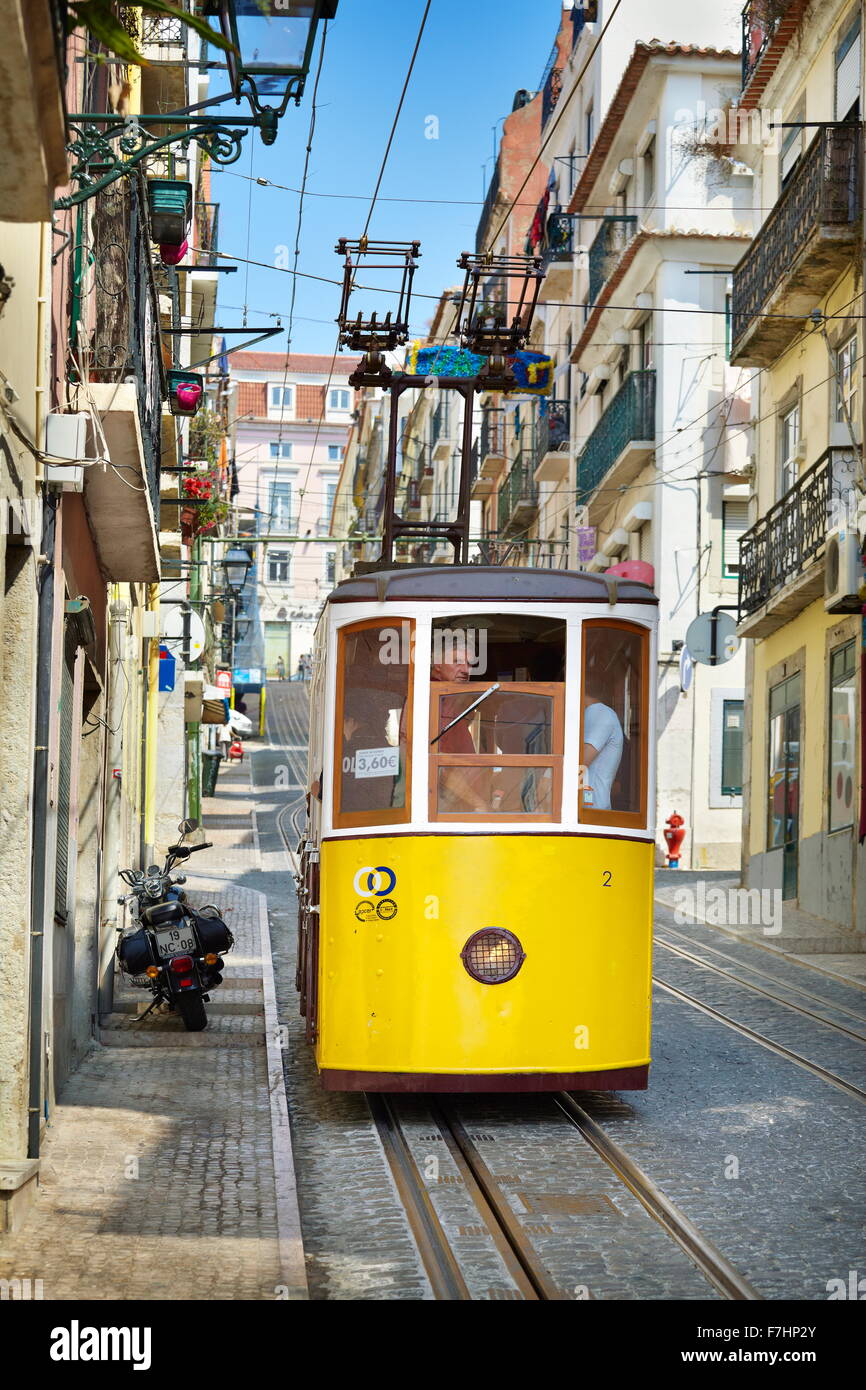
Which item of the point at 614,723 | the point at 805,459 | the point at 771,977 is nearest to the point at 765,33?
the point at 805,459

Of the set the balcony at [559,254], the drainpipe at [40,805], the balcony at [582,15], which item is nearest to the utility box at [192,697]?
the balcony at [559,254]

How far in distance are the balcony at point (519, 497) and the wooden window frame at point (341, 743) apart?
3363 centimetres

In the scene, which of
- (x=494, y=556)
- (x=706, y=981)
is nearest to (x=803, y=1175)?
(x=706, y=981)

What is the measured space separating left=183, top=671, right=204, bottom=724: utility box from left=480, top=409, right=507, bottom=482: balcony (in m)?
15.5

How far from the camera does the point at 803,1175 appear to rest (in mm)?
8797

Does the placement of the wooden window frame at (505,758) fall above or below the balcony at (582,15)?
below

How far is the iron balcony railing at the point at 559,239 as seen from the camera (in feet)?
125

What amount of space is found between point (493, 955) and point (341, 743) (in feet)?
4.70

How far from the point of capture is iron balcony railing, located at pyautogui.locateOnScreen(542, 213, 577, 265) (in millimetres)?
38094

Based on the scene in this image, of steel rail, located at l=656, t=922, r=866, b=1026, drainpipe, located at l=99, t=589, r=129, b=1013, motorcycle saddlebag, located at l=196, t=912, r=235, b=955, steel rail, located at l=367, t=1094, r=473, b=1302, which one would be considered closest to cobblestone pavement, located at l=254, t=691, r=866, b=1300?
steel rail, located at l=367, t=1094, r=473, b=1302

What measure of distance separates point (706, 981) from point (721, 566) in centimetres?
1596

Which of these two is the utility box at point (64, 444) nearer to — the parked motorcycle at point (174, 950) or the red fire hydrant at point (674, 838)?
the parked motorcycle at point (174, 950)

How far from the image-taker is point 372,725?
1005 cm

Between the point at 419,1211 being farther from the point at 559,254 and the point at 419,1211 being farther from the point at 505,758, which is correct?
the point at 559,254
